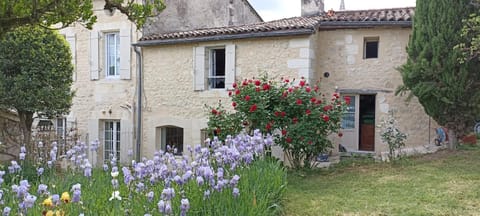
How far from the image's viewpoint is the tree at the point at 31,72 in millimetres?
9086

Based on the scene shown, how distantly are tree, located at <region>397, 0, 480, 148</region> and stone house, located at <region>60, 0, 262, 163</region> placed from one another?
713 cm

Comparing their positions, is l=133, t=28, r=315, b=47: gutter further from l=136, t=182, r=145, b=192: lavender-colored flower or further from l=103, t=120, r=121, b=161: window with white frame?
l=136, t=182, r=145, b=192: lavender-colored flower

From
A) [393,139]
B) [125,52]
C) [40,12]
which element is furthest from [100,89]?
[393,139]

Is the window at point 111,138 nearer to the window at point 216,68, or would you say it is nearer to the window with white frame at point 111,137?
the window with white frame at point 111,137

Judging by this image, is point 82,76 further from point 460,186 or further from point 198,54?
point 460,186

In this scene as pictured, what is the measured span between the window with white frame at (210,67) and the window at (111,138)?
3.25 m

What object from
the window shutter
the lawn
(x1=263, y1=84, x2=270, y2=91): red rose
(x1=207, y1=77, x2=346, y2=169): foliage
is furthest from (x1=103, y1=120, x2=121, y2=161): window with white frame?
the lawn

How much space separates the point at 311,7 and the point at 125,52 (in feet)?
18.5

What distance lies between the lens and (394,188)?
622cm

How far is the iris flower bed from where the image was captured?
3.41 m

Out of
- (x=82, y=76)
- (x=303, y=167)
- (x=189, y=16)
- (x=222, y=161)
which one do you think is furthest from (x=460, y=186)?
(x=82, y=76)

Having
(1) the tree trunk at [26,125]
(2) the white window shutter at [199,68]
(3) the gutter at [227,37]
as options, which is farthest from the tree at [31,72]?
(2) the white window shutter at [199,68]

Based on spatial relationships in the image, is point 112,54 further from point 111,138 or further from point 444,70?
point 444,70

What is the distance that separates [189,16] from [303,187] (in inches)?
334
